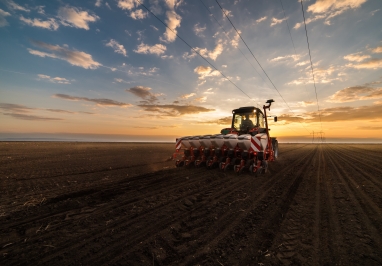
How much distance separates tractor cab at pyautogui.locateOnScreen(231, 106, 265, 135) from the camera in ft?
38.8

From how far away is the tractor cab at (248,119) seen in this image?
11.8 meters

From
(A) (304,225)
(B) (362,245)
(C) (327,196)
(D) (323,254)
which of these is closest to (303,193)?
(C) (327,196)

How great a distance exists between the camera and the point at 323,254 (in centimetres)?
268

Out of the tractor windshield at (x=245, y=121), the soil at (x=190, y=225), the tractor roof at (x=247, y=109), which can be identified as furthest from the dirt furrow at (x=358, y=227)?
the tractor roof at (x=247, y=109)

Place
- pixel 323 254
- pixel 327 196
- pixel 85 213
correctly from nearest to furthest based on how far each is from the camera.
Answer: pixel 323 254, pixel 85 213, pixel 327 196

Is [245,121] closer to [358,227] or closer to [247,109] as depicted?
[247,109]

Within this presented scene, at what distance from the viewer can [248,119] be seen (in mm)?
12070

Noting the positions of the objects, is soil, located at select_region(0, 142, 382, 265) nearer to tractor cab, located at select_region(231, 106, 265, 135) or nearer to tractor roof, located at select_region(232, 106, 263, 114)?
tractor cab, located at select_region(231, 106, 265, 135)

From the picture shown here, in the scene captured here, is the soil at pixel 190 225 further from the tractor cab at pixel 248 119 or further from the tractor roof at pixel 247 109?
the tractor roof at pixel 247 109

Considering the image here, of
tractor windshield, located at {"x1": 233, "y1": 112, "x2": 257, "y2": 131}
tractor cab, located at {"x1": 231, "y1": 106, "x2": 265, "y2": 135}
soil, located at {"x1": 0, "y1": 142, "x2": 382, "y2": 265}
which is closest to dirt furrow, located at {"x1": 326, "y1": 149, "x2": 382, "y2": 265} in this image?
soil, located at {"x1": 0, "y1": 142, "x2": 382, "y2": 265}

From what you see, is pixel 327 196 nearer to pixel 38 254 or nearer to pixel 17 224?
pixel 38 254

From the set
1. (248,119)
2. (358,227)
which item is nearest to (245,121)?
(248,119)

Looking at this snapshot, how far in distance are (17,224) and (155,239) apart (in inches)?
129

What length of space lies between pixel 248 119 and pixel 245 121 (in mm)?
260
